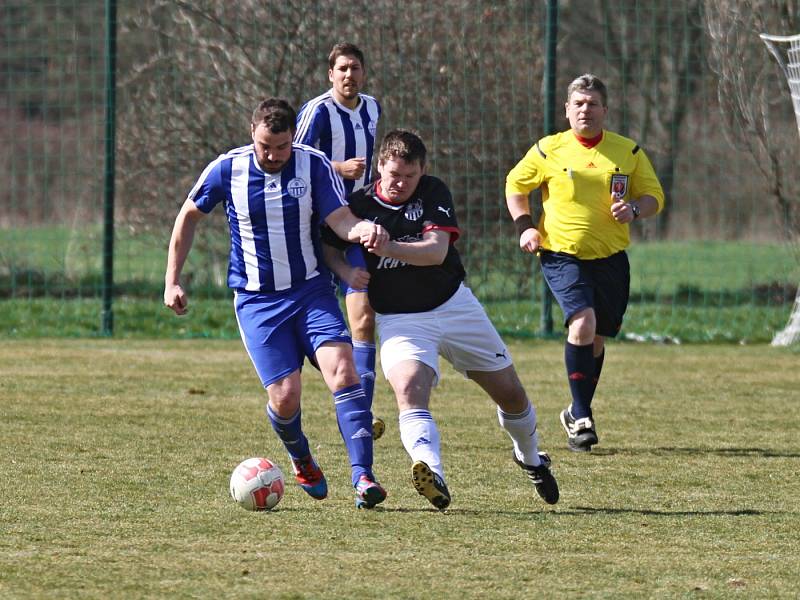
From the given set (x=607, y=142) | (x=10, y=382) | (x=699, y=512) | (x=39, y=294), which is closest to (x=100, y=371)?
(x=10, y=382)

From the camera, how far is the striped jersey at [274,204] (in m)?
5.98

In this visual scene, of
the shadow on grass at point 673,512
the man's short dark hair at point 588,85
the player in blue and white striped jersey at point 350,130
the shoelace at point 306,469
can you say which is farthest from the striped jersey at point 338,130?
the shadow on grass at point 673,512

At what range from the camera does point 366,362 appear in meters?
7.30

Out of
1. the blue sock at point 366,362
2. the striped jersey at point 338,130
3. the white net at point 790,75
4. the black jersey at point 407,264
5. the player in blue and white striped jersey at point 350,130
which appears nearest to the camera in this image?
the black jersey at point 407,264

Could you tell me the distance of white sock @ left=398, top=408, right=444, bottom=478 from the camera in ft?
18.1

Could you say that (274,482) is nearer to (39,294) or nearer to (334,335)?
(334,335)

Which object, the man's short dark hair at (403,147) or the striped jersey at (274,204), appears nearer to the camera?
the man's short dark hair at (403,147)

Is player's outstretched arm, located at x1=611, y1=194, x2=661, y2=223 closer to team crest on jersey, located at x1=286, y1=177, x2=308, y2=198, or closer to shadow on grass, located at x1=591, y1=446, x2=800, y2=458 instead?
shadow on grass, located at x1=591, y1=446, x2=800, y2=458

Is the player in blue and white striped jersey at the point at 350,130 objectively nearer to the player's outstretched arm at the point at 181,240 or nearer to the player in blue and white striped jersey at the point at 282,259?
the player in blue and white striped jersey at the point at 282,259

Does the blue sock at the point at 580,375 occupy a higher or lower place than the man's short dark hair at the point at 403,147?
lower

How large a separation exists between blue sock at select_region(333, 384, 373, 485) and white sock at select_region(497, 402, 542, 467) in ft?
2.06

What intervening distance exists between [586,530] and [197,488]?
1.72 metres

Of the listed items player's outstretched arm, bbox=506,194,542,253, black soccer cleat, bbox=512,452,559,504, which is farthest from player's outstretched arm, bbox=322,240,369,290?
player's outstretched arm, bbox=506,194,542,253

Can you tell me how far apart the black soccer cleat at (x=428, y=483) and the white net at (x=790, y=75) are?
7.06 meters
